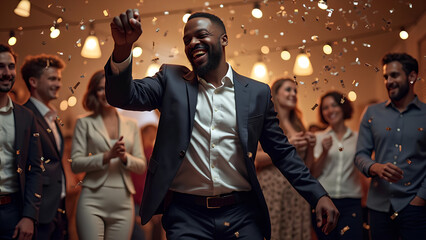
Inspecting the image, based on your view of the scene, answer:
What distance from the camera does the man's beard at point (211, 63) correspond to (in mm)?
2252

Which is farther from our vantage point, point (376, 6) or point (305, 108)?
point (305, 108)

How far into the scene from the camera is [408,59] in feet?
11.1

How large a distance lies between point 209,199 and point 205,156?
199 millimetres

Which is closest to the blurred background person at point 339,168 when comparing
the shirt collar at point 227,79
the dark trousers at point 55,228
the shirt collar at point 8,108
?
the shirt collar at point 227,79

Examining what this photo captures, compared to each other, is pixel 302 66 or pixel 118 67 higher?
pixel 302 66

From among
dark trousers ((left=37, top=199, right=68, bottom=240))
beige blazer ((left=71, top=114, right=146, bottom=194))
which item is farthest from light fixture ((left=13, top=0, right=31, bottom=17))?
dark trousers ((left=37, top=199, right=68, bottom=240))

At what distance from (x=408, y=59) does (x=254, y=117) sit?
1745 millimetres

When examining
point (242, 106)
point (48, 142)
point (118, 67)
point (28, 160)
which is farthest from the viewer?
point (48, 142)

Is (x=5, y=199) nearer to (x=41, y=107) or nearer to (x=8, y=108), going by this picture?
(x=8, y=108)

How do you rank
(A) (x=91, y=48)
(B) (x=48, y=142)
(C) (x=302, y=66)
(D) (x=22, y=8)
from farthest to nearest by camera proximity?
(C) (x=302, y=66), (A) (x=91, y=48), (D) (x=22, y=8), (B) (x=48, y=142)

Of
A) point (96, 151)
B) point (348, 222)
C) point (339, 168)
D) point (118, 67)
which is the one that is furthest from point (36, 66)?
point (348, 222)

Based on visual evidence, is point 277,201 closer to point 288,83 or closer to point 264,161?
point 264,161

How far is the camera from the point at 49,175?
3348 millimetres

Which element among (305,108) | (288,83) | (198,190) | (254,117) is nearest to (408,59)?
(288,83)
